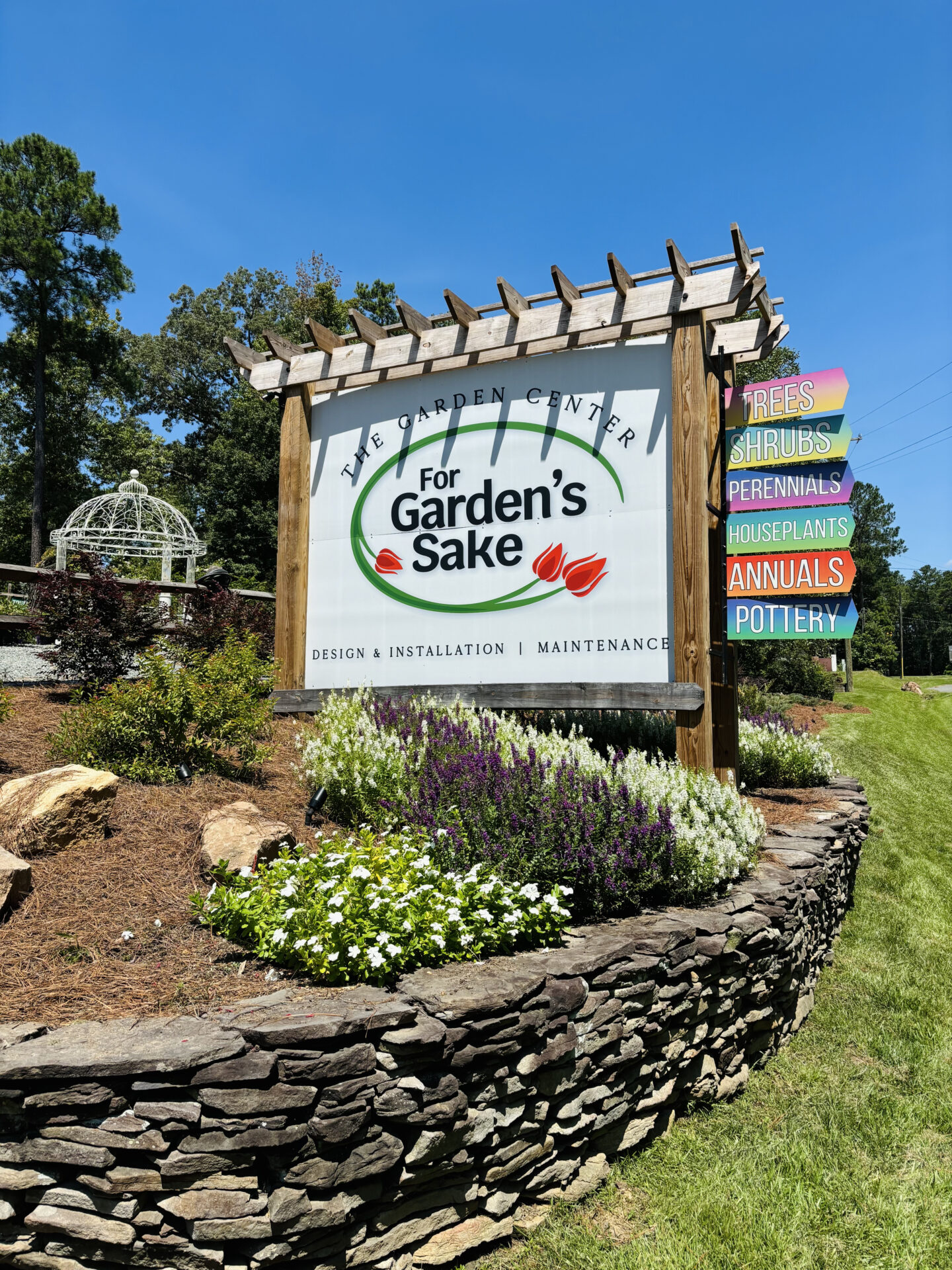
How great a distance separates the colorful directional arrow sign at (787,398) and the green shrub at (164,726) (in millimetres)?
4108

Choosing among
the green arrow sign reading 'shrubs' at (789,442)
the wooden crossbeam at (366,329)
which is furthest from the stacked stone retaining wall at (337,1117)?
the wooden crossbeam at (366,329)

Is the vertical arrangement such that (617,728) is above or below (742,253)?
below

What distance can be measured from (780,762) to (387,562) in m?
4.17

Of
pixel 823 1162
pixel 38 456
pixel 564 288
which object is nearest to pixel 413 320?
pixel 564 288

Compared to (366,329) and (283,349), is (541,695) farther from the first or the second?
(283,349)

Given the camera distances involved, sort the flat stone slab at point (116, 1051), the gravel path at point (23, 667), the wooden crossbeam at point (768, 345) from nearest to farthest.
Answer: the flat stone slab at point (116, 1051)
the wooden crossbeam at point (768, 345)
the gravel path at point (23, 667)

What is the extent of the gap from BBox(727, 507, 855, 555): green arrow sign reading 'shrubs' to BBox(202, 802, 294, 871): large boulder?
3.75 metres

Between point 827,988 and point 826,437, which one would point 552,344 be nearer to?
point 826,437

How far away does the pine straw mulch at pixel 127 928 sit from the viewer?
3.01 meters

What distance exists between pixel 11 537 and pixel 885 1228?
33.3 meters

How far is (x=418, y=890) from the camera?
11.1 feet

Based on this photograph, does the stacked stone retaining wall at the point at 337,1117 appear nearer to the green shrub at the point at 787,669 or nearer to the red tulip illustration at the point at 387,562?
the red tulip illustration at the point at 387,562

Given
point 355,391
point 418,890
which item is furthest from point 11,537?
point 418,890

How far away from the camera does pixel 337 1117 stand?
8.45 feet
